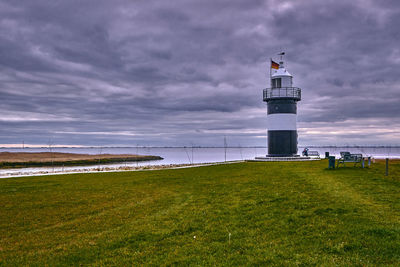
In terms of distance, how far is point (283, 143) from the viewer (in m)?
35.7

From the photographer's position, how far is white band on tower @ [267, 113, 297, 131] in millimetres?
35531

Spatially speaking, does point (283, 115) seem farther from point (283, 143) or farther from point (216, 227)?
point (216, 227)

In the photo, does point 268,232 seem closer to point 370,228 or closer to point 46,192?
point 370,228

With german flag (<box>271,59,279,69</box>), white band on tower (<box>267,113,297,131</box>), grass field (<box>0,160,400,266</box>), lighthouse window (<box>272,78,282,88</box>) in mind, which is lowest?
grass field (<box>0,160,400,266</box>)

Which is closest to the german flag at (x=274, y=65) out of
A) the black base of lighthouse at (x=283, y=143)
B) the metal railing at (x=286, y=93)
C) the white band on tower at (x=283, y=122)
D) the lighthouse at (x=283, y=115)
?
the lighthouse at (x=283, y=115)

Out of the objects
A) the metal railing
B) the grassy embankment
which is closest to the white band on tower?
the metal railing

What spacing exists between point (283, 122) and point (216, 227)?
29.2 meters

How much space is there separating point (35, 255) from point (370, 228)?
30.0ft

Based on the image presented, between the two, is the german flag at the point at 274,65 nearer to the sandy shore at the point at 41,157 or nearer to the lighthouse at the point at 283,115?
the lighthouse at the point at 283,115

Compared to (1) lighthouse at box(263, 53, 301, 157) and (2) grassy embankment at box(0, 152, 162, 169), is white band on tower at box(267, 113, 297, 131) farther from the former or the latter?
(2) grassy embankment at box(0, 152, 162, 169)

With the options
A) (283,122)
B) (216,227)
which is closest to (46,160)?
(283,122)

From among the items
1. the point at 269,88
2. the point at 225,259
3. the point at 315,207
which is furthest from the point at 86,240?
the point at 269,88

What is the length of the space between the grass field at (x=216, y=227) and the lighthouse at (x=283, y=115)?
21.1 meters

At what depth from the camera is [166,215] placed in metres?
10.4
